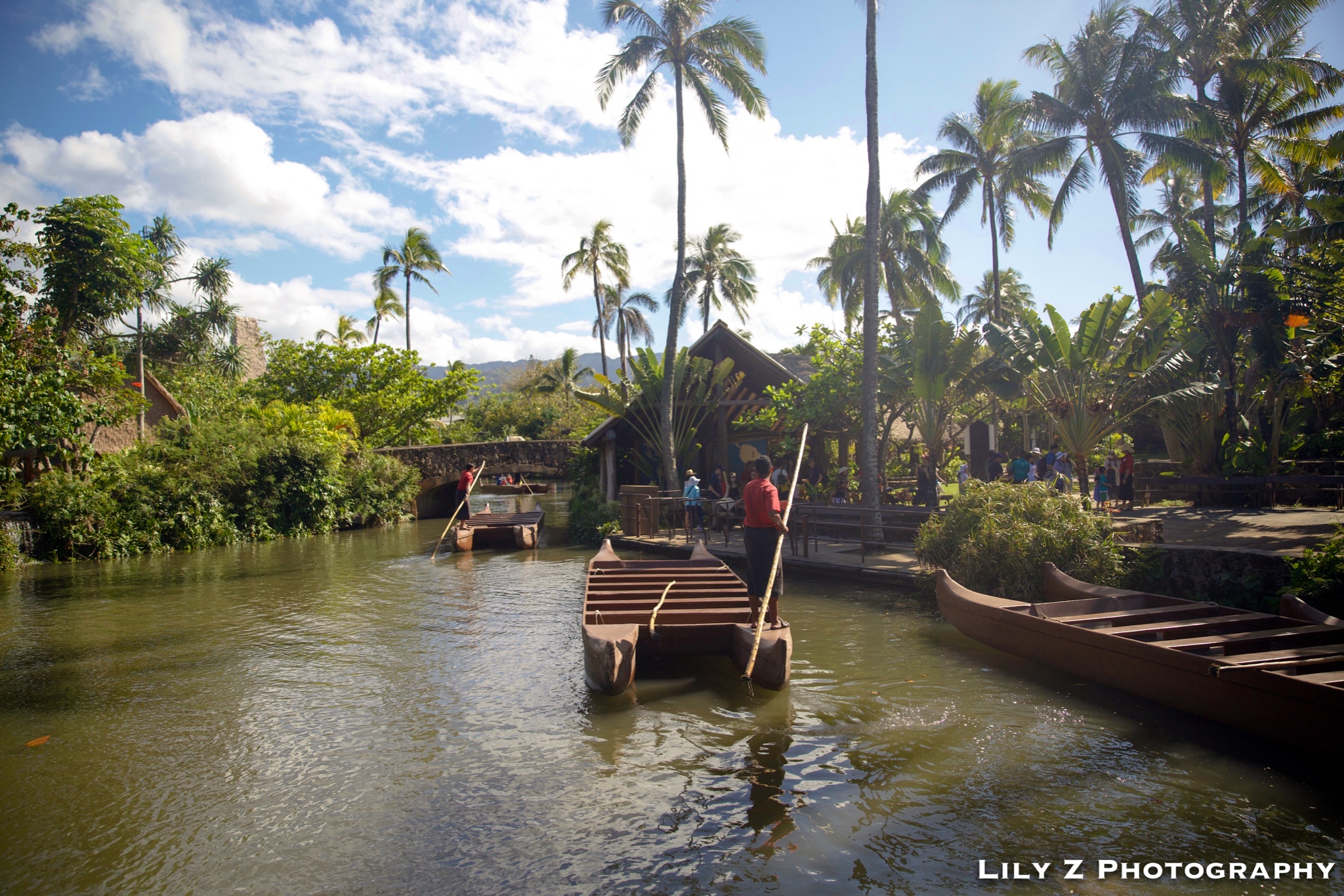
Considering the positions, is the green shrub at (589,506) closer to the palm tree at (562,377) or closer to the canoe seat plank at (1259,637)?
the canoe seat plank at (1259,637)

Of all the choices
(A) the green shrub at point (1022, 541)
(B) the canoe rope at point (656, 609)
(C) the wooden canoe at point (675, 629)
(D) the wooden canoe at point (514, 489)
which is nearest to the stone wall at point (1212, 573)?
(A) the green shrub at point (1022, 541)

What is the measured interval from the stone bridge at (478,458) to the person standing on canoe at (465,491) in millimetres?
9659

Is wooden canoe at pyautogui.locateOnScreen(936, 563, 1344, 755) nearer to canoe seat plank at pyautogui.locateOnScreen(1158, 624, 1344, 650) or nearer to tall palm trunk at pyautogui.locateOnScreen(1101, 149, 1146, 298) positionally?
canoe seat plank at pyautogui.locateOnScreen(1158, 624, 1344, 650)

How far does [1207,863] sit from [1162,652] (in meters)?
2.41

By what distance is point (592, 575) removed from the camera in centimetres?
1022

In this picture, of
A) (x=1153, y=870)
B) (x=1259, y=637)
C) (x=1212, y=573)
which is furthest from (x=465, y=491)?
(x=1153, y=870)

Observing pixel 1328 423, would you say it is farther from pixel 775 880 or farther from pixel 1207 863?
pixel 775 880

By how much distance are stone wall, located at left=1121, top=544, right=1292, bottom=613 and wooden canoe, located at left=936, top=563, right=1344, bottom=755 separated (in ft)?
4.55

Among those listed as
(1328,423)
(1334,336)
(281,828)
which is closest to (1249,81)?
(1328,423)

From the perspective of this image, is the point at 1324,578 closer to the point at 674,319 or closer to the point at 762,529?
the point at 762,529

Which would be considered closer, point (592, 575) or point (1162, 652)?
point (1162, 652)

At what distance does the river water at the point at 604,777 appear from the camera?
4.47 metres

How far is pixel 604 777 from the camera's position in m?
5.68

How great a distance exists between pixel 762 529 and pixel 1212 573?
5650 millimetres
